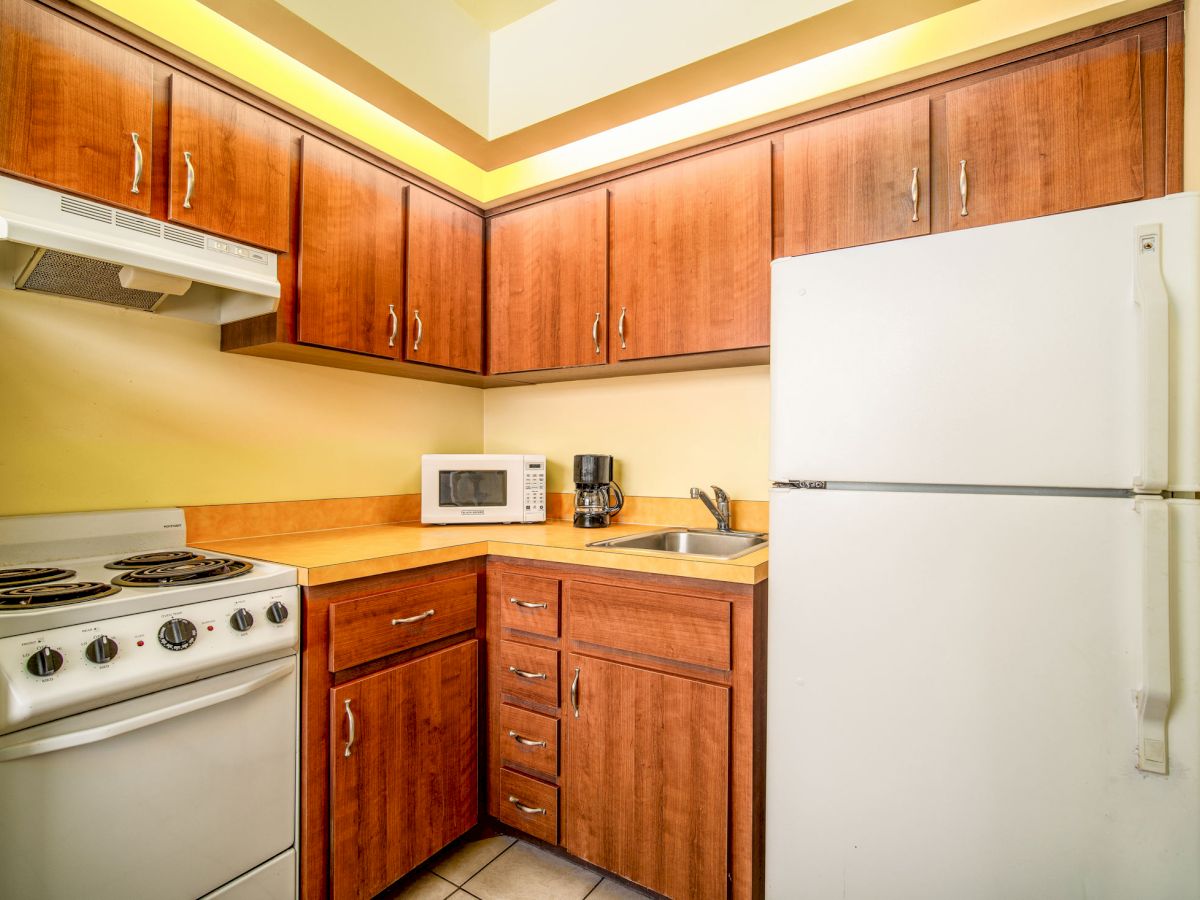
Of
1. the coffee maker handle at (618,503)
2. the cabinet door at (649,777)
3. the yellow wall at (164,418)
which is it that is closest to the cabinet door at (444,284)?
the yellow wall at (164,418)

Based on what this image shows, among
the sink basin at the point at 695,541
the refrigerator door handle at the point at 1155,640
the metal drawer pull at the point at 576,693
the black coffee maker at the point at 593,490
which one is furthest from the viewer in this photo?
the black coffee maker at the point at 593,490

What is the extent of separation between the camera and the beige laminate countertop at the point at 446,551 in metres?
1.41

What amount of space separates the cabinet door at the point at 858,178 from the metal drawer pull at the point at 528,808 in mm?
1740

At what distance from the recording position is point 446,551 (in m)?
1.66

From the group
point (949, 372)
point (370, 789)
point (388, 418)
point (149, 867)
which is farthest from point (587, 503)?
point (149, 867)

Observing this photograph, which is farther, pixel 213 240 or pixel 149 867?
pixel 213 240

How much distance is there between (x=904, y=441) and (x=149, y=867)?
5.47ft

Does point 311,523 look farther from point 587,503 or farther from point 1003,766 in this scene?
point 1003,766

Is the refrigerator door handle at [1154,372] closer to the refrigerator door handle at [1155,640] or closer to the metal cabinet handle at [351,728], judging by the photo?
the refrigerator door handle at [1155,640]

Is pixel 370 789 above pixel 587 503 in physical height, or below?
below

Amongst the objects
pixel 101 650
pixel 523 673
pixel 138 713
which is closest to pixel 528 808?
pixel 523 673

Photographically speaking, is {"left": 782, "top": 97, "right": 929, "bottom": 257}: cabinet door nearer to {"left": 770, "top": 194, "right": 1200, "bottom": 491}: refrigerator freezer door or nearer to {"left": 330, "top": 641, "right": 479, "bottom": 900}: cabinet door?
{"left": 770, "top": 194, "right": 1200, "bottom": 491}: refrigerator freezer door

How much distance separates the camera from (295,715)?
4.41 feet

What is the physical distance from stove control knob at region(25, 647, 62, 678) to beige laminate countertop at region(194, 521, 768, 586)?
0.44 m
